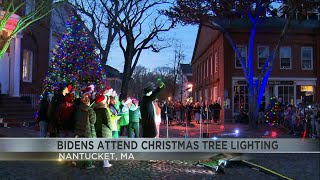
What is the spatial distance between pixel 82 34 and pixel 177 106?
33.9ft

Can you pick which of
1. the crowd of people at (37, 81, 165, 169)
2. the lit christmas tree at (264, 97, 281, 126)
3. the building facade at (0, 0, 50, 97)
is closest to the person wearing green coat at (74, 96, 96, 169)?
the crowd of people at (37, 81, 165, 169)

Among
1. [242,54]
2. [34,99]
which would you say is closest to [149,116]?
[34,99]

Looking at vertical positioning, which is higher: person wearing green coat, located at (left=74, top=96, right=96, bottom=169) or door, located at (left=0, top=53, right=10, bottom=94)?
door, located at (left=0, top=53, right=10, bottom=94)

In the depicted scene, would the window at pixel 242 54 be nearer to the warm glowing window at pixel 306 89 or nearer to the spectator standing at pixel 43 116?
the warm glowing window at pixel 306 89

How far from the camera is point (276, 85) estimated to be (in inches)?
1394

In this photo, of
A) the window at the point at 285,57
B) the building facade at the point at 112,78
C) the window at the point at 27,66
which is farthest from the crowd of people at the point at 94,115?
the building facade at the point at 112,78

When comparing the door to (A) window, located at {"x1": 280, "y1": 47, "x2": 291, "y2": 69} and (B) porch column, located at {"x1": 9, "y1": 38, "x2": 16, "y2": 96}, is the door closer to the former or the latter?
(B) porch column, located at {"x1": 9, "y1": 38, "x2": 16, "y2": 96}

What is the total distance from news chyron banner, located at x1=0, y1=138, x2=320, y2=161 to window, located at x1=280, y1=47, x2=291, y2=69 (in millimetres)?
28961

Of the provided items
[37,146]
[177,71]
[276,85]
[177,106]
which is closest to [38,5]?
[37,146]

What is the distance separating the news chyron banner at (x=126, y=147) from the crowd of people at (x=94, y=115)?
201cm

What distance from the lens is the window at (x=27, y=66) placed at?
28.3 meters

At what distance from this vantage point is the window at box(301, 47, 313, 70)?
35.8 meters

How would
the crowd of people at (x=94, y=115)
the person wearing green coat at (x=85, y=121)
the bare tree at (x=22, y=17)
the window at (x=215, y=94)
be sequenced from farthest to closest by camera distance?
the window at (x=215, y=94) → the bare tree at (x=22, y=17) → the crowd of people at (x=94, y=115) → the person wearing green coat at (x=85, y=121)

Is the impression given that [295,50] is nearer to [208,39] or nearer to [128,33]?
[208,39]
